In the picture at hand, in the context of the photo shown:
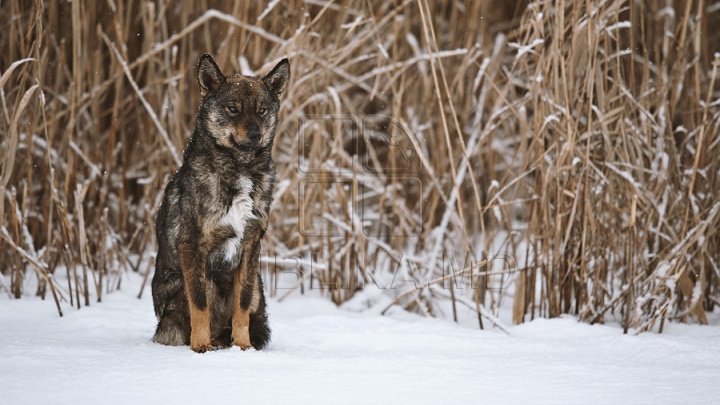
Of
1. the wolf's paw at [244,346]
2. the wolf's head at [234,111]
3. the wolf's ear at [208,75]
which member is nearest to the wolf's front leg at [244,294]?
the wolf's paw at [244,346]

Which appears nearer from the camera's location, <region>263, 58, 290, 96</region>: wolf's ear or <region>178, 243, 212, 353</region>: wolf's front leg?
<region>178, 243, 212, 353</region>: wolf's front leg

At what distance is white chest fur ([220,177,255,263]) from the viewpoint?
123 inches

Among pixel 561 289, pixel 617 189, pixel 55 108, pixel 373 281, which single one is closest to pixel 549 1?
pixel 617 189

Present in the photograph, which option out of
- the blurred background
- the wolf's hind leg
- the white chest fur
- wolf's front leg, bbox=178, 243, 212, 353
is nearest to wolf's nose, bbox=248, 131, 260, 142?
the white chest fur

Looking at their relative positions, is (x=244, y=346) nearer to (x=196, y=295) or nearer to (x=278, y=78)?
(x=196, y=295)

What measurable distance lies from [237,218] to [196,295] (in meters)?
0.33

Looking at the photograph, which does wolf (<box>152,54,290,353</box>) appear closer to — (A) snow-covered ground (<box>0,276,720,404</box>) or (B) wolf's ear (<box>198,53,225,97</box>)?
(B) wolf's ear (<box>198,53,225,97</box>)

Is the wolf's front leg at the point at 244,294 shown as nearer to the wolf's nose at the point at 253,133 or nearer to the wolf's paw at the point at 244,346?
the wolf's paw at the point at 244,346

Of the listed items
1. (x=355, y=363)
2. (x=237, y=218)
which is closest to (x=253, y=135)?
(x=237, y=218)

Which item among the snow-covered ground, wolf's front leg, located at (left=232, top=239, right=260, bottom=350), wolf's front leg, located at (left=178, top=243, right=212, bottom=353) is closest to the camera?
the snow-covered ground

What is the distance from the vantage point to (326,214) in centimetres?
439

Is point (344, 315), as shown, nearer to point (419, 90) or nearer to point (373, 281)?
point (373, 281)

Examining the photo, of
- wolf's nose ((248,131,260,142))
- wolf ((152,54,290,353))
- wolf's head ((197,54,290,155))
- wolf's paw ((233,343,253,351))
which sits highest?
wolf's head ((197,54,290,155))

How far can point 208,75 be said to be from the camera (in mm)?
3217
